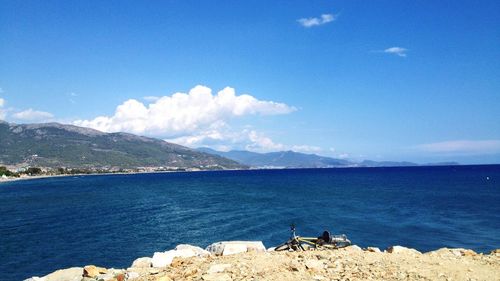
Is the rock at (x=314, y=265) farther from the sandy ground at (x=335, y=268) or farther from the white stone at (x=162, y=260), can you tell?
the white stone at (x=162, y=260)

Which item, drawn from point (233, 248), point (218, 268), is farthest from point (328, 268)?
point (233, 248)

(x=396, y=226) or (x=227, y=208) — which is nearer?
(x=396, y=226)

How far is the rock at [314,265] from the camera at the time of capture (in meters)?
18.0

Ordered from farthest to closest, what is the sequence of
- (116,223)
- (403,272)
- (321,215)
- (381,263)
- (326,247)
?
(321,215)
(116,223)
(326,247)
(381,263)
(403,272)

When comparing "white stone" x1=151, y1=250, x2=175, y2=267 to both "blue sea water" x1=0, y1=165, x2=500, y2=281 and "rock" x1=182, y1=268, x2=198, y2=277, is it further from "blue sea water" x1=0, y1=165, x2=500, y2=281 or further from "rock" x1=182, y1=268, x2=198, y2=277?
"blue sea water" x1=0, y1=165, x2=500, y2=281

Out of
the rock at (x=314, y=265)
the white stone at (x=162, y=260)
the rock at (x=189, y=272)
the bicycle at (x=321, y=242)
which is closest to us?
the rock at (x=314, y=265)

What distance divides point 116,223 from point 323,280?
56419 mm

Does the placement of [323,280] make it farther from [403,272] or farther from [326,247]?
[326,247]

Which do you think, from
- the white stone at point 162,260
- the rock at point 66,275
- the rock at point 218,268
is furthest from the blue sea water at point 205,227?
the rock at point 218,268

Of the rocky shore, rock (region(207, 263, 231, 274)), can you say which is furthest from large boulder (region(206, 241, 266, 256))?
rock (region(207, 263, 231, 274))

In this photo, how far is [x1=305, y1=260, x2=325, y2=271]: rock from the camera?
18.0 meters

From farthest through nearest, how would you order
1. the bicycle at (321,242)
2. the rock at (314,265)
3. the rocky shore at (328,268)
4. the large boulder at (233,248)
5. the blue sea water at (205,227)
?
the blue sea water at (205,227) < the bicycle at (321,242) < the large boulder at (233,248) < the rock at (314,265) < the rocky shore at (328,268)

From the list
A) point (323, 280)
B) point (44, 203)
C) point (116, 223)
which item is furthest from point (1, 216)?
point (323, 280)

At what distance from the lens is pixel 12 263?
40.5 m
